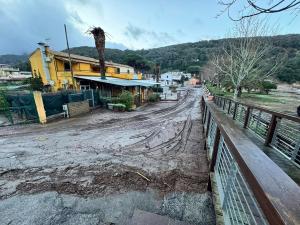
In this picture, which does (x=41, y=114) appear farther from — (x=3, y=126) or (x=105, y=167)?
(x=105, y=167)


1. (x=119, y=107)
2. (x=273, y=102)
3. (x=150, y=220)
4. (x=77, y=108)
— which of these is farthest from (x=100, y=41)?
(x=273, y=102)

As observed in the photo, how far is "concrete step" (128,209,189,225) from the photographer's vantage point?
2.83m

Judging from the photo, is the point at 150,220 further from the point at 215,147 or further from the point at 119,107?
the point at 119,107

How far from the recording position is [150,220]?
2877 mm

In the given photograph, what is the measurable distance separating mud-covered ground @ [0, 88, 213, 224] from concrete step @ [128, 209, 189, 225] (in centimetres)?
58

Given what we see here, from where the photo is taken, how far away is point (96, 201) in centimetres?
338

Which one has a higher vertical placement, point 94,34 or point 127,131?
point 94,34

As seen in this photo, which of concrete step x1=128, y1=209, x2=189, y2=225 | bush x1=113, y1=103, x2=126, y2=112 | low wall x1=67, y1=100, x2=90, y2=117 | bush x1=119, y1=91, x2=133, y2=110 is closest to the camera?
concrete step x1=128, y1=209, x2=189, y2=225

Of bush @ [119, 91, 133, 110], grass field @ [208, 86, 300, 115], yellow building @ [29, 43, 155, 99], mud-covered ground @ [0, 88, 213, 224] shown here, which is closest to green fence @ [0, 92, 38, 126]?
mud-covered ground @ [0, 88, 213, 224]

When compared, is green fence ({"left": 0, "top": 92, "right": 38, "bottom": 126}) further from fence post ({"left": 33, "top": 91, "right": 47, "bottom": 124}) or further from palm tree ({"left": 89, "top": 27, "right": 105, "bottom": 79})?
palm tree ({"left": 89, "top": 27, "right": 105, "bottom": 79})

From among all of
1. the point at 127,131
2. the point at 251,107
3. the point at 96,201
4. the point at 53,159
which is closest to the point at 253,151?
the point at 96,201

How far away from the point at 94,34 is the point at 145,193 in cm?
2039

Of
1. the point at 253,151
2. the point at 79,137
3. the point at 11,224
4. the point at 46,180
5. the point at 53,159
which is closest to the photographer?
the point at 253,151

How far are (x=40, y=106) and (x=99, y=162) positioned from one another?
7.44 m
